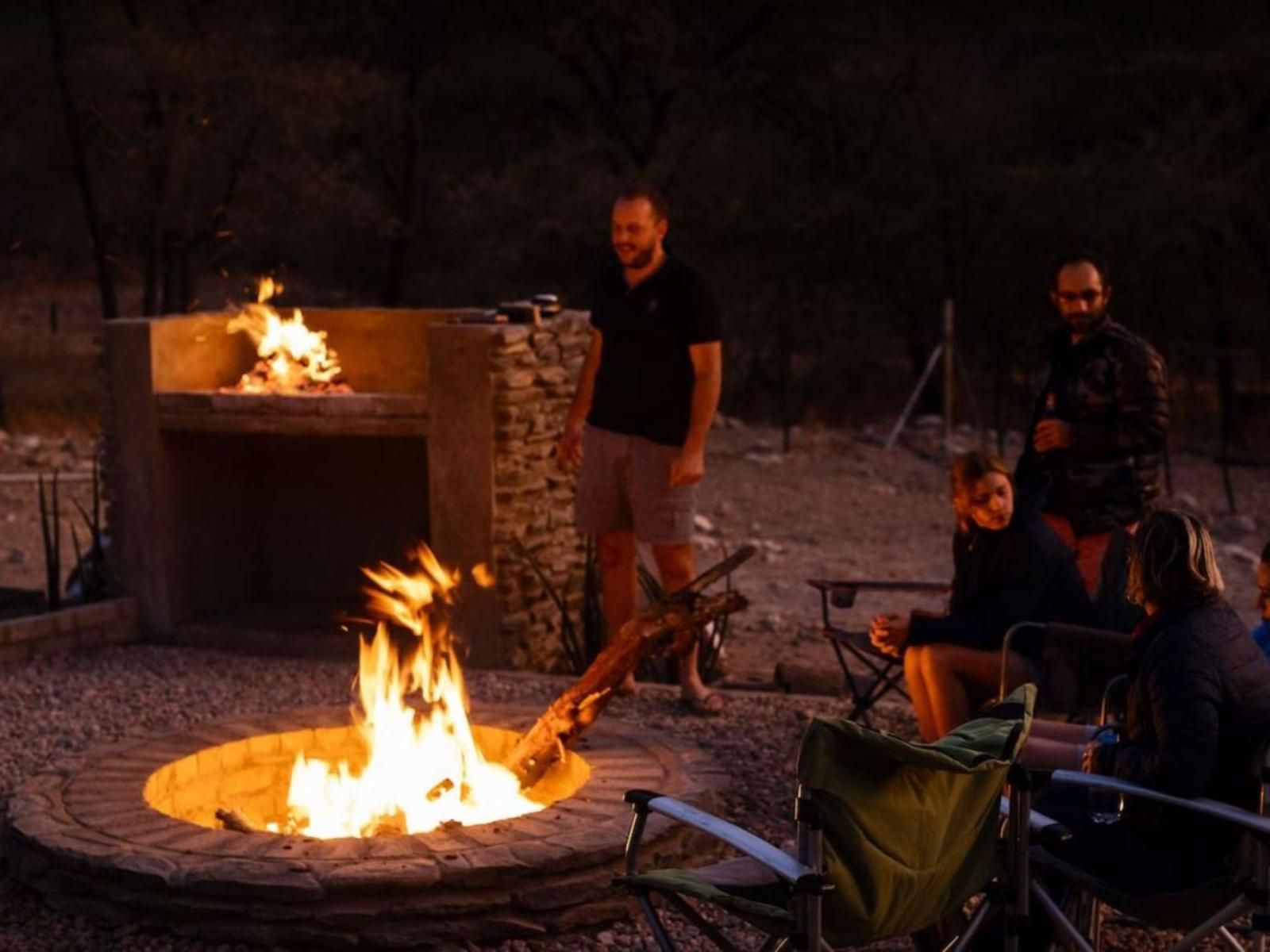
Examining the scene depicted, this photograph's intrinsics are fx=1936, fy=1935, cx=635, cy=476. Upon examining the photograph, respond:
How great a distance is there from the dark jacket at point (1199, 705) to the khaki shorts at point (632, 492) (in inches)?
97.3

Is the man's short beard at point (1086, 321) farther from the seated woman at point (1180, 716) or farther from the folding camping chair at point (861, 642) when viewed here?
the seated woman at point (1180, 716)

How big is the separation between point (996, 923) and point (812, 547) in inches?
289

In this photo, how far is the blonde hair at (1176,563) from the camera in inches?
144

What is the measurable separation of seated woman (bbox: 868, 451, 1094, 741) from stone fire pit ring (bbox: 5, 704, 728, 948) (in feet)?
2.33

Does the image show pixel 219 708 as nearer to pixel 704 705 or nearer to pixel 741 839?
pixel 704 705

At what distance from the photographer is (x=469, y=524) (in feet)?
23.0

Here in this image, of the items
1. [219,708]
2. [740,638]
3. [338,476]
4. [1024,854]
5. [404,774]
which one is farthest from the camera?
[740,638]

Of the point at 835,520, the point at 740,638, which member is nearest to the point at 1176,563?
the point at 740,638

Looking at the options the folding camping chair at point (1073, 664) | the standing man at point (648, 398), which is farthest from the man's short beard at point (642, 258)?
the folding camping chair at point (1073, 664)

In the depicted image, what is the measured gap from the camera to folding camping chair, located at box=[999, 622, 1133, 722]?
488cm

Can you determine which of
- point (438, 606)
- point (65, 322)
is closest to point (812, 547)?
point (438, 606)

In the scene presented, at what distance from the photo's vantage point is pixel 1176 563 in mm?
3656

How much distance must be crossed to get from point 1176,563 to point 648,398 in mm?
2608

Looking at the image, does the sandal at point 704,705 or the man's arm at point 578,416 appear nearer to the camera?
the sandal at point 704,705
